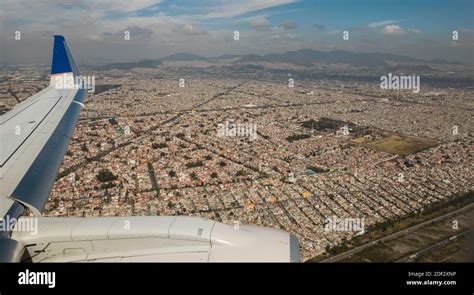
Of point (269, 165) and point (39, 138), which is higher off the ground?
point (39, 138)

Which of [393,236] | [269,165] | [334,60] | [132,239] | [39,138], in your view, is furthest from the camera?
[334,60]

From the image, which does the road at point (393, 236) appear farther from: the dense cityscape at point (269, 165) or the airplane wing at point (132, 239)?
the airplane wing at point (132, 239)

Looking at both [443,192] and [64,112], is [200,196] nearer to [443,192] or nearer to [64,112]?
[64,112]

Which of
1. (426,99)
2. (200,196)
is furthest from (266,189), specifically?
(426,99)

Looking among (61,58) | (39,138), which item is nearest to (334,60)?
(61,58)

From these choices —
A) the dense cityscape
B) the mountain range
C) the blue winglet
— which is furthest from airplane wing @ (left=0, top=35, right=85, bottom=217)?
the mountain range

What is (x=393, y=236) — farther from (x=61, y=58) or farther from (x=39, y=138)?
(x=61, y=58)

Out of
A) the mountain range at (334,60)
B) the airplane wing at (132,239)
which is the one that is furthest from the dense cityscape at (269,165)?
the mountain range at (334,60)

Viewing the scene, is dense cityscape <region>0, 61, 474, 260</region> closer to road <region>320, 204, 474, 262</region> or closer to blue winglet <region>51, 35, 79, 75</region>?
road <region>320, 204, 474, 262</region>
